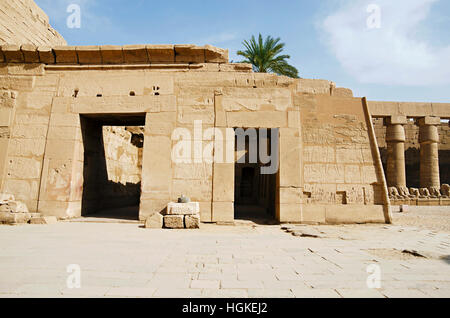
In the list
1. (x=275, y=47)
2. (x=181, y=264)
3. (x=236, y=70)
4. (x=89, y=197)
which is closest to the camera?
(x=181, y=264)

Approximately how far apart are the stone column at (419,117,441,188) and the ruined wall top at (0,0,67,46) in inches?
760

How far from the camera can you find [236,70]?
278 inches

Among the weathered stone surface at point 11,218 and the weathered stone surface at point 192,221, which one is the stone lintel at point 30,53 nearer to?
the weathered stone surface at point 11,218

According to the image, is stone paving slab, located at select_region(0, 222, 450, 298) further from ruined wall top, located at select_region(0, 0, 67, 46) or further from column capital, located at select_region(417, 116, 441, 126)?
column capital, located at select_region(417, 116, 441, 126)

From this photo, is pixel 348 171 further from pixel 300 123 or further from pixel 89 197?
pixel 89 197

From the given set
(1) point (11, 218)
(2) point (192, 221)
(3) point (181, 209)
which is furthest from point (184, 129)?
(1) point (11, 218)

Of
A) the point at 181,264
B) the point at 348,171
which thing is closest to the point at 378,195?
the point at 348,171

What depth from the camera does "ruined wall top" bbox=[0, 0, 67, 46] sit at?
856 cm

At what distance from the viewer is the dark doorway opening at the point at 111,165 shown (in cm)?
743

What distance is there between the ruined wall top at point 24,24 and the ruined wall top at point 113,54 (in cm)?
199

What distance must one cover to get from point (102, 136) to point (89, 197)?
197 centimetres

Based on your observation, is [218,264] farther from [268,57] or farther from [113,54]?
[268,57]

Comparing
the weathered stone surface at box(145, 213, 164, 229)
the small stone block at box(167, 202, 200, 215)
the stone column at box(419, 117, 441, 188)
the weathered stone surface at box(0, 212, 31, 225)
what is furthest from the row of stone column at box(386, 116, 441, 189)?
the weathered stone surface at box(0, 212, 31, 225)

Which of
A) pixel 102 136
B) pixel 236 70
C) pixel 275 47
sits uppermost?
pixel 275 47
